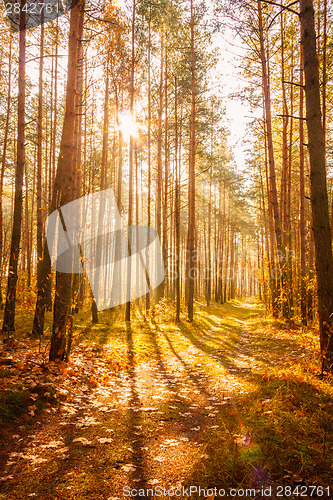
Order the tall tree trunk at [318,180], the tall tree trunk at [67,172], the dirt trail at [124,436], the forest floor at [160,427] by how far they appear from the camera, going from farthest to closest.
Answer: the tall tree trunk at [67,172] < the tall tree trunk at [318,180] < the dirt trail at [124,436] < the forest floor at [160,427]

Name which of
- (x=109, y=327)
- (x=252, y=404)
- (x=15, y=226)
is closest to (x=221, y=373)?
(x=252, y=404)

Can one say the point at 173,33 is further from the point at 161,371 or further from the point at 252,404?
the point at 252,404

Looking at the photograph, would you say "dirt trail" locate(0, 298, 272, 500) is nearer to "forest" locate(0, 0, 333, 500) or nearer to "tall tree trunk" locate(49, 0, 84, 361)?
"forest" locate(0, 0, 333, 500)

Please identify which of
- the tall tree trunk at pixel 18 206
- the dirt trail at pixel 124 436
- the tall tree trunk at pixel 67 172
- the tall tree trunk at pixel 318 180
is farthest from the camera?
the tall tree trunk at pixel 18 206

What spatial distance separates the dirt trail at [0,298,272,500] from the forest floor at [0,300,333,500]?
0.04 ft

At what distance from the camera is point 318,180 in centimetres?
497

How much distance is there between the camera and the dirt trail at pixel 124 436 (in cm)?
245

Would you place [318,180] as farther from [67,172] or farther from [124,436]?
[124,436]

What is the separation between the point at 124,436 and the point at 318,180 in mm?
4967

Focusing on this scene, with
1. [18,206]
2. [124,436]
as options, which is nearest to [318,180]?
[124,436]

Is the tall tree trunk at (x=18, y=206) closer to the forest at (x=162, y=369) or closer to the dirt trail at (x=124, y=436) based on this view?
the forest at (x=162, y=369)

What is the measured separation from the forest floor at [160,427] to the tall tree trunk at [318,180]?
116 cm

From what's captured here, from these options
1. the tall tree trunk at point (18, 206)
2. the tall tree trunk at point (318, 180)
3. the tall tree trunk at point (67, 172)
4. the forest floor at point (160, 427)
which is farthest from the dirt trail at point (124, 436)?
the tall tree trunk at point (18, 206)

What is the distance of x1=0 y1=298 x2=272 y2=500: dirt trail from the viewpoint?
96.5 inches
